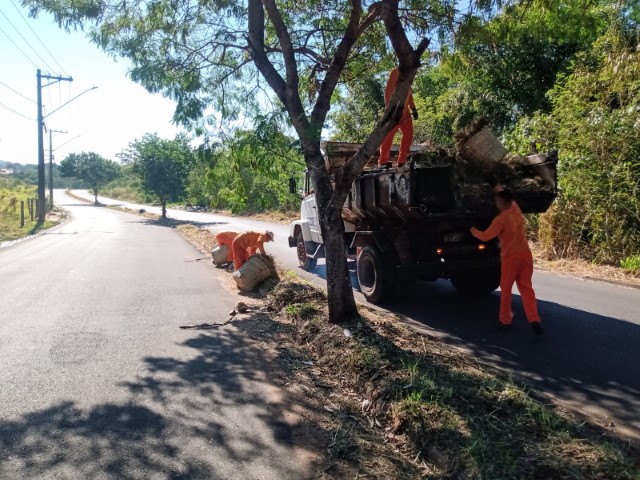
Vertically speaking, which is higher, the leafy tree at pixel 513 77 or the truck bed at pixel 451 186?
the leafy tree at pixel 513 77

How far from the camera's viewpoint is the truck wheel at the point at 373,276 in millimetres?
8062

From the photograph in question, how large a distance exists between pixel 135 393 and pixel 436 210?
4.42m

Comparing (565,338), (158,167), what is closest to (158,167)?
(158,167)

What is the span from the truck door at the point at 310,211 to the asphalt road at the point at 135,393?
2378 millimetres

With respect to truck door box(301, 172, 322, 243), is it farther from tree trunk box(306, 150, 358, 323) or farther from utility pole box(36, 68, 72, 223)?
utility pole box(36, 68, 72, 223)

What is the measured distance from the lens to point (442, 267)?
754 centimetres

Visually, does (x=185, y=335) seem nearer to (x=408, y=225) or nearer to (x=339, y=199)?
(x=339, y=199)

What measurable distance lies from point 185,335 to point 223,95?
3.91m

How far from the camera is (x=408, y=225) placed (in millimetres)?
7637

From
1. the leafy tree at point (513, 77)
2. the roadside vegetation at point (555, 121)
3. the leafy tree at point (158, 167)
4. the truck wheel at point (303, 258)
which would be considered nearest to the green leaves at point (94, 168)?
the leafy tree at point (158, 167)

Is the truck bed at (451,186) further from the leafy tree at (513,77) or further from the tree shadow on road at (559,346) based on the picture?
the leafy tree at (513,77)

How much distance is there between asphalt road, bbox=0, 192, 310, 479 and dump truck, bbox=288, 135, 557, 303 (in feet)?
8.23

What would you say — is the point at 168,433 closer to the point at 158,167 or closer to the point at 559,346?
the point at 559,346

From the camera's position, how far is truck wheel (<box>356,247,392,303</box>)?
26.5ft
